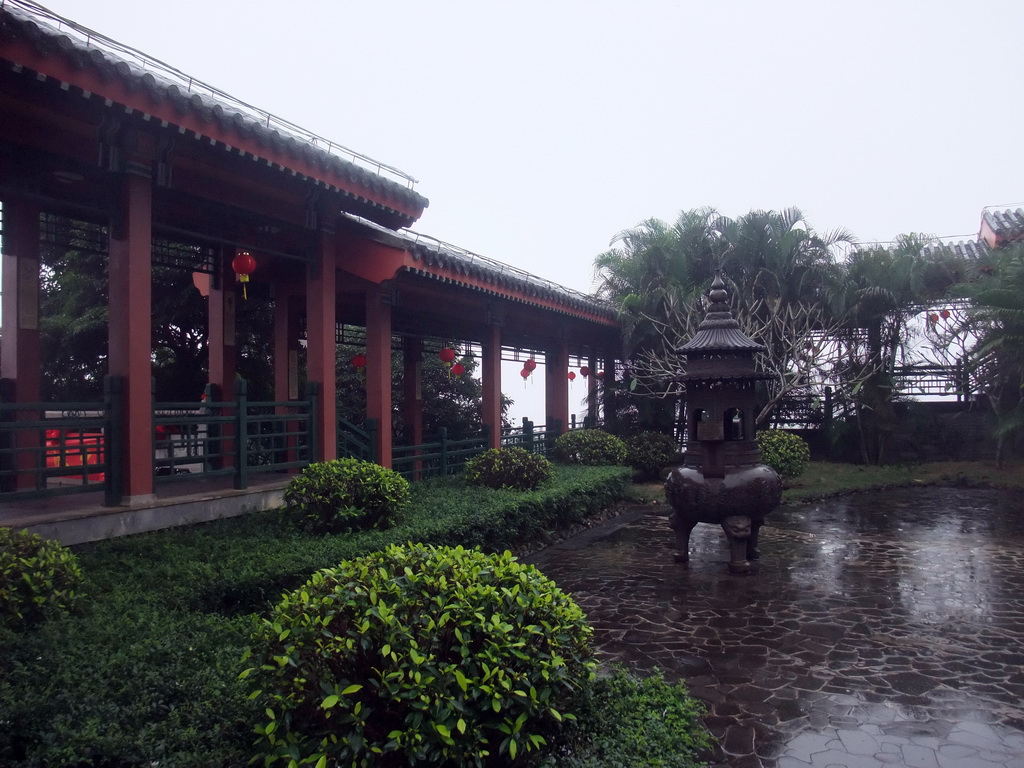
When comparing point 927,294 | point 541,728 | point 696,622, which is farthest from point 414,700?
point 927,294

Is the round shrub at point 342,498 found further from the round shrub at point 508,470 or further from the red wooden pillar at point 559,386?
the red wooden pillar at point 559,386

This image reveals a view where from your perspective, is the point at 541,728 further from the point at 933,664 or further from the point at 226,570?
the point at 933,664

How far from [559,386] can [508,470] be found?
584cm

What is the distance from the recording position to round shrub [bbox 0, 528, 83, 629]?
365 cm

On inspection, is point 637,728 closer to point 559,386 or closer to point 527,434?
point 527,434

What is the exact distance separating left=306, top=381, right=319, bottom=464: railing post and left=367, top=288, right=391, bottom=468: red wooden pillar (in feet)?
4.01

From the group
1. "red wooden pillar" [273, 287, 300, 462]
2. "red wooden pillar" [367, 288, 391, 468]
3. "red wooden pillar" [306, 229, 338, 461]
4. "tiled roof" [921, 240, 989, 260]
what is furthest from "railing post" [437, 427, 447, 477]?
"tiled roof" [921, 240, 989, 260]

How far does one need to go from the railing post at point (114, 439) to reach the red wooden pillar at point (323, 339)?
238 cm

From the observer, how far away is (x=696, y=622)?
5.92 metres

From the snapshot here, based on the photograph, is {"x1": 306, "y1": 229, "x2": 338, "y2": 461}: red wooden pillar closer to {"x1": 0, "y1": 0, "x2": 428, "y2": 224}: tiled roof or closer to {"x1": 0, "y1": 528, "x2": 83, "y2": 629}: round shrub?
{"x1": 0, "y1": 0, "x2": 428, "y2": 224}: tiled roof

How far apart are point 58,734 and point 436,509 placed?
497 cm

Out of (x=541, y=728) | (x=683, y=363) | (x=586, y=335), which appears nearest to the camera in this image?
(x=541, y=728)

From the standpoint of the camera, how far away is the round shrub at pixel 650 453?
15062 millimetres

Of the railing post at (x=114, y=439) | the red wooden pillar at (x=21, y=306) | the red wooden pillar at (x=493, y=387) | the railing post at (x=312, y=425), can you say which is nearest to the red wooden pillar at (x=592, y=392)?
the red wooden pillar at (x=493, y=387)
